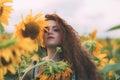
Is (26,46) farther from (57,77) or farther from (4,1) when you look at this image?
(57,77)

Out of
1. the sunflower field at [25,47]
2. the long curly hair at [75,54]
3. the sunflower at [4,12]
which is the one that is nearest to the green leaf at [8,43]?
the sunflower field at [25,47]

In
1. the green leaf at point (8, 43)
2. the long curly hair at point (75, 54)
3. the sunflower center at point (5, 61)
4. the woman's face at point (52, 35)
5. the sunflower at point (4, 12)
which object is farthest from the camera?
the long curly hair at point (75, 54)

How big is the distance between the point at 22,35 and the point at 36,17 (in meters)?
0.16

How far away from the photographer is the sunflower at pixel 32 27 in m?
2.32

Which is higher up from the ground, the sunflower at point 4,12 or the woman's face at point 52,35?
the sunflower at point 4,12

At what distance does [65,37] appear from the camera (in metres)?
3.06

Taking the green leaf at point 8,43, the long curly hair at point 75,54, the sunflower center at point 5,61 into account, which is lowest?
the long curly hair at point 75,54

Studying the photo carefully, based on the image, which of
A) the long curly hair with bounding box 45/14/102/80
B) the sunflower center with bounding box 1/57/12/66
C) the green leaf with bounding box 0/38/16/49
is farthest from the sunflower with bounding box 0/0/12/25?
the long curly hair with bounding box 45/14/102/80

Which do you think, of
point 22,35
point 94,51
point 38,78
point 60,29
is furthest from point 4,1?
point 94,51

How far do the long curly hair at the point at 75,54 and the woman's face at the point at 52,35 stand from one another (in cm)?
3

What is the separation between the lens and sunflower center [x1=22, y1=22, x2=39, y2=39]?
7.54ft

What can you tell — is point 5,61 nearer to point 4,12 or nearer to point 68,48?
point 4,12

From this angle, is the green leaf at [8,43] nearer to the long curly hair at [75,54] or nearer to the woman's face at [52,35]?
the woman's face at [52,35]

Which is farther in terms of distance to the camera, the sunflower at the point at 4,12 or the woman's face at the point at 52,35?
the woman's face at the point at 52,35
